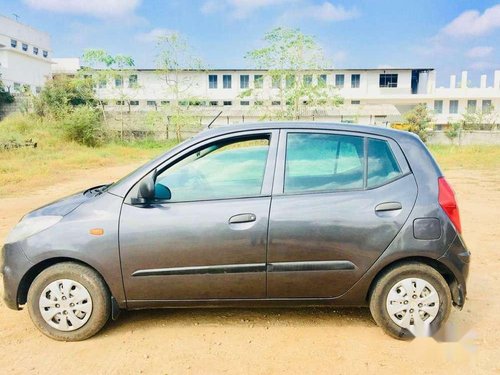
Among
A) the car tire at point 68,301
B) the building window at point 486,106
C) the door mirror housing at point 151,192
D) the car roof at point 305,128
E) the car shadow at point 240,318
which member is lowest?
the car shadow at point 240,318

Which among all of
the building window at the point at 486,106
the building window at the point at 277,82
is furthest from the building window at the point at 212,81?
the building window at the point at 486,106

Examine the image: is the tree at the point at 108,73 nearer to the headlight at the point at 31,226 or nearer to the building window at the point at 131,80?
the building window at the point at 131,80

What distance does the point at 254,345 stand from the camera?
138 inches

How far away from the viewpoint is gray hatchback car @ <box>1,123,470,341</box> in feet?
11.4

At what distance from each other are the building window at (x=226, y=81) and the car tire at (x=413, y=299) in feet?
152

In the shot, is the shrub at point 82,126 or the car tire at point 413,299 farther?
the shrub at point 82,126

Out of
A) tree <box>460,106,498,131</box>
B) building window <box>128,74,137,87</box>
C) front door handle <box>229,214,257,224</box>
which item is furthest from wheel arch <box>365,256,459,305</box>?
tree <box>460,106,498,131</box>

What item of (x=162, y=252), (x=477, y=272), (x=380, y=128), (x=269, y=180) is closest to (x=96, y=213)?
(x=162, y=252)

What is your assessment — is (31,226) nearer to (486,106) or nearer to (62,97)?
(62,97)

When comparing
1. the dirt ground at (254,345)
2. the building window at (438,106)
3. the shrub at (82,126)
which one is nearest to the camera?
the dirt ground at (254,345)

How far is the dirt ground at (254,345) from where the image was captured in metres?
3.20

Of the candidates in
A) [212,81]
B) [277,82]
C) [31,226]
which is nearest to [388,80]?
[212,81]

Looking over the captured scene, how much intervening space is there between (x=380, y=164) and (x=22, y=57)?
5359 centimetres

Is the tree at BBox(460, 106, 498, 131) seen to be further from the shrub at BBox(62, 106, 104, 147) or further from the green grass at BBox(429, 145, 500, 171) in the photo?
the shrub at BBox(62, 106, 104, 147)
